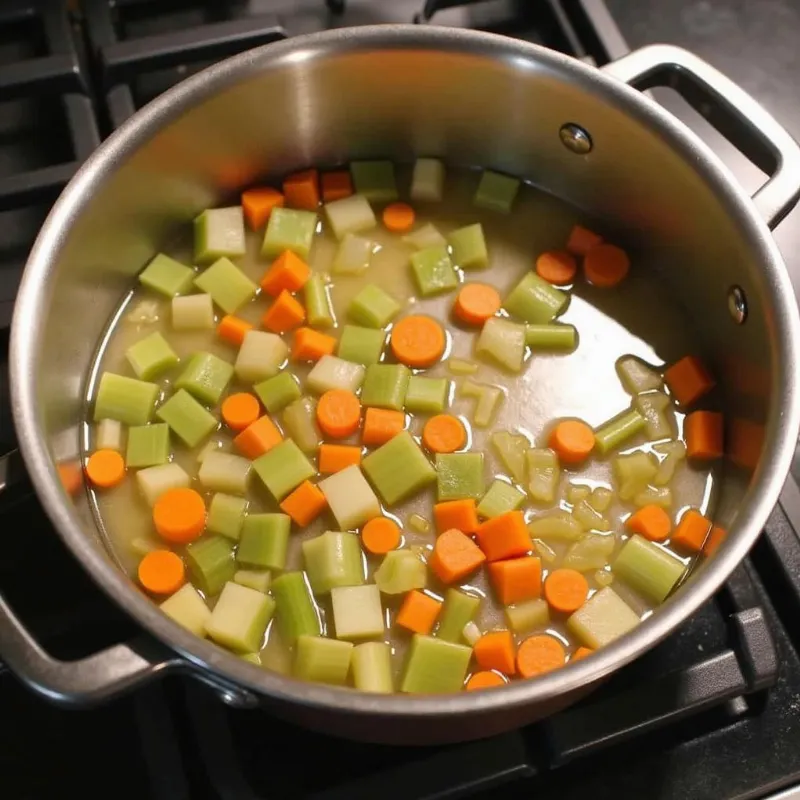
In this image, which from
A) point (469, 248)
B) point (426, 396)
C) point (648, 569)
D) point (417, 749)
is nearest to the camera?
point (417, 749)

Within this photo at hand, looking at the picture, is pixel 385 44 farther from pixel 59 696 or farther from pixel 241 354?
pixel 59 696

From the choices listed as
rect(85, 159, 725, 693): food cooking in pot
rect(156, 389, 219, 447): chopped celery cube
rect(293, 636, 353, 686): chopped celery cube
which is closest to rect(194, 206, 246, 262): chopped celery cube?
rect(85, 159, 725, 693): food cooking in pot

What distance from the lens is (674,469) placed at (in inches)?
44.8

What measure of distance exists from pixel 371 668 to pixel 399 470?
231 mm

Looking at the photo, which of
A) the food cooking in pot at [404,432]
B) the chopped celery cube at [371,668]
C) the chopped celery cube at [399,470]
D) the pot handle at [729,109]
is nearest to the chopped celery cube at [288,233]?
the food cooking in pot at [404,432]

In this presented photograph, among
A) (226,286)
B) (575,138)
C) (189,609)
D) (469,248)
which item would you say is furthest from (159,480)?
(575,138)

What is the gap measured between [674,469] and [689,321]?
8.6 inches

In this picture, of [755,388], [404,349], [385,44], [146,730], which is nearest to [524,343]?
[404,349]

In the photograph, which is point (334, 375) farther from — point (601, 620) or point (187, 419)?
point (601, 620)

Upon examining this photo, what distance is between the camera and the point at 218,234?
4.13 feet

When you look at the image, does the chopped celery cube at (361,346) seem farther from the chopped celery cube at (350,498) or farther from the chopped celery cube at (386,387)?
the chopped celery cube at (350,498)

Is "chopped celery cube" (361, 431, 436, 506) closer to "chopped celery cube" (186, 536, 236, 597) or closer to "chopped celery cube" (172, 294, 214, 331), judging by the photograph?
"chopped celery cube" (186, 536, 236, 597)

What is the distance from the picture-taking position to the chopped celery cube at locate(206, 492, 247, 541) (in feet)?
3.55

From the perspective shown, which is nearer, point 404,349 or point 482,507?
point 482,507
